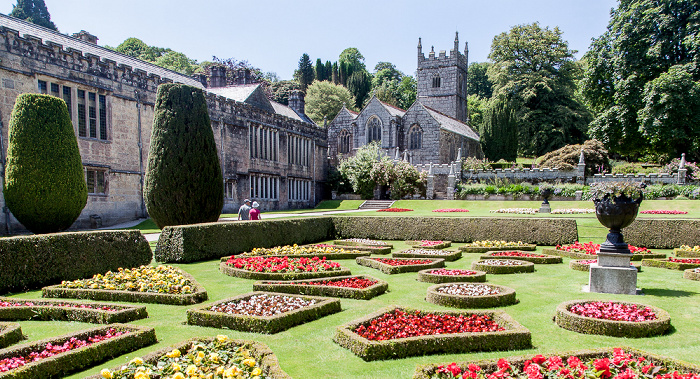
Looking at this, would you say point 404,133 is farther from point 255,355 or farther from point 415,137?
point 255,355

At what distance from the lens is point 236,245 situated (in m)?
15.4

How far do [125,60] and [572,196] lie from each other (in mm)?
31466

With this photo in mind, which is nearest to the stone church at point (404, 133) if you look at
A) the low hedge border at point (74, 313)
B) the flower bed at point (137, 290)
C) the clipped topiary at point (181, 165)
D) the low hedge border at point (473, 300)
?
the clipped topiary at point (181, 165)

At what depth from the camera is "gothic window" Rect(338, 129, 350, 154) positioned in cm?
5781

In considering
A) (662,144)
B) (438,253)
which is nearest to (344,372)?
(438,253)

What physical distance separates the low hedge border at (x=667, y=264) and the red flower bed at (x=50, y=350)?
41.8 feet

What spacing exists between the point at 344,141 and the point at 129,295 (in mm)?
49913

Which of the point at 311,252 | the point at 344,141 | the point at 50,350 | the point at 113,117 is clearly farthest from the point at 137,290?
the point at 344,141

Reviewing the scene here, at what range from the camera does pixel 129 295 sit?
29.2 ft

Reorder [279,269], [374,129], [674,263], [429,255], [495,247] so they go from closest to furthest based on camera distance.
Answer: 1. [279,269]
2. [674,263]
3. [429,255]
4. [495,247]
5. [374,129]

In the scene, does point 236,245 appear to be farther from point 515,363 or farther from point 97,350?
point 515,363

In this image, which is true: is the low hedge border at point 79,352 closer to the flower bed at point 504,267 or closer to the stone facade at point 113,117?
the flower bed at point 504,267

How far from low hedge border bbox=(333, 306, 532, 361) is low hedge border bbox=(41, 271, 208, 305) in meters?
3.43

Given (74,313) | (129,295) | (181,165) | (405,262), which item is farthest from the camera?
(181,165)
